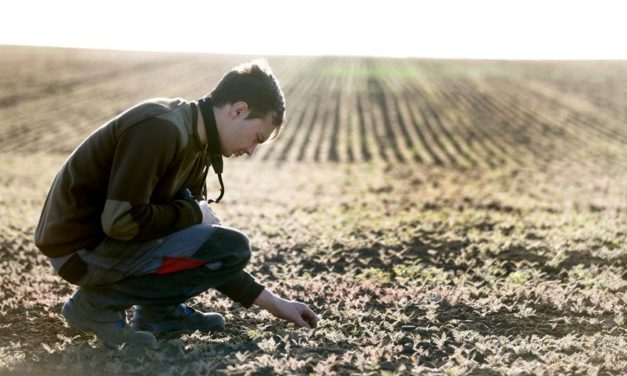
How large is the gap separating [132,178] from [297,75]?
5470 centimetres

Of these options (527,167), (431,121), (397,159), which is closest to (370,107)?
(431,121)

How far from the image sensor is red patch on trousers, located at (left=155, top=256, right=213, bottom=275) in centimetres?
412

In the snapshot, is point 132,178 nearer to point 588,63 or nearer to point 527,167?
point 527,167

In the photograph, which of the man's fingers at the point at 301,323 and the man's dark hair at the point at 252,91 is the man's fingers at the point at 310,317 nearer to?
the man's fingers at the point at 301,323

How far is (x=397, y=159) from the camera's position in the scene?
79.9 feet

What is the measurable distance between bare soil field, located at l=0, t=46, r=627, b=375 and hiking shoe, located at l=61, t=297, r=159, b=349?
0.08m

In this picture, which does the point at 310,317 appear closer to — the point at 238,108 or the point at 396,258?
the point at 238,108

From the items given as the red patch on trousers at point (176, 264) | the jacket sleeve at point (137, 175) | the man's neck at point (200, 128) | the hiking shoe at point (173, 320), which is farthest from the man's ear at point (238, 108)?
the hiking shoe at point (173, 320)

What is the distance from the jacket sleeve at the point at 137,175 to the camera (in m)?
3.74

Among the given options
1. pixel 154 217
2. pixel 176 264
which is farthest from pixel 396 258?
pixel 154 217

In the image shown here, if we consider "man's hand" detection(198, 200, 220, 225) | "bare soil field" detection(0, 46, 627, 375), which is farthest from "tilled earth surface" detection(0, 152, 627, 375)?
"man's hand" detection(198, 200, 220, 225)

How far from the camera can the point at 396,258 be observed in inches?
286

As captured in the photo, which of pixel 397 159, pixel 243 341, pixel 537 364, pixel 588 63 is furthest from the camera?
pixel 588 63

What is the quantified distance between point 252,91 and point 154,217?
37.1 inches
